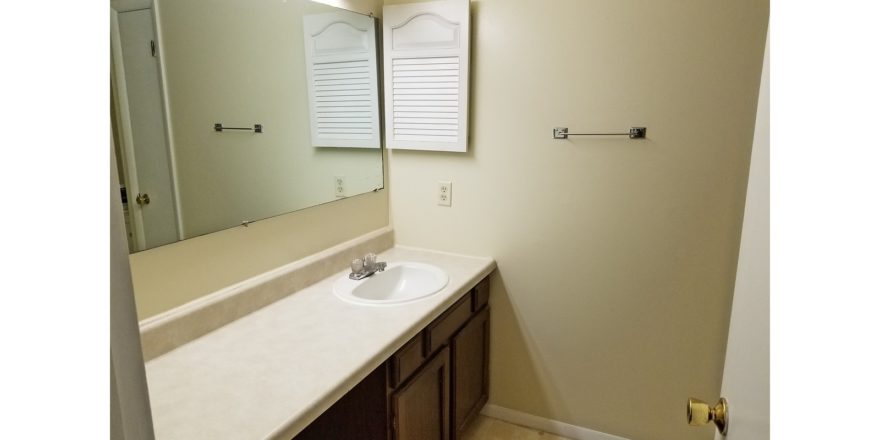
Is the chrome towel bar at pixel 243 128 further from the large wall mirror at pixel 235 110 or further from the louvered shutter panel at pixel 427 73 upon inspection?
the louvered shutter panel at pixel 427 73

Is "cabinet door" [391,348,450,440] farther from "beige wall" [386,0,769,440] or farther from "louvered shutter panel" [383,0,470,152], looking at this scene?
"louvered shutter panel" [383,0,470,152]

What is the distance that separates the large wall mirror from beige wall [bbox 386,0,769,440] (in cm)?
46

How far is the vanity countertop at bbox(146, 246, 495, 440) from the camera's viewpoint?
41.2 inches

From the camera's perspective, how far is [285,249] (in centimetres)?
179

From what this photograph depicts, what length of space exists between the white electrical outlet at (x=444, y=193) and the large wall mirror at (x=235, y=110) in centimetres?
34

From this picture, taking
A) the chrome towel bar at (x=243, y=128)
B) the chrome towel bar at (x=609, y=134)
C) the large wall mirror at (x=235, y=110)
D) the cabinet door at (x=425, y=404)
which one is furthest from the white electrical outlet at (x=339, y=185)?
the chrome towel bar at (x=609, y=134)

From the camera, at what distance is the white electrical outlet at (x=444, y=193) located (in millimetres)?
2238

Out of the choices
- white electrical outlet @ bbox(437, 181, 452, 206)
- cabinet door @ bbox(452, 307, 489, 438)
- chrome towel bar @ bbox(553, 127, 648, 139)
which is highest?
chrome towel bar @ bbox(553, 127, 648, 139)

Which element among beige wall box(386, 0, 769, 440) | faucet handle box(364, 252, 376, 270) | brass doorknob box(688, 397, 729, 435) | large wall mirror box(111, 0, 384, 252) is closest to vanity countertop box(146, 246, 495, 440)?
faucet handle box(364, 252, 376, 270)

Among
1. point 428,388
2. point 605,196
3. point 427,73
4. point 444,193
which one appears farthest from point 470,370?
point 427,73

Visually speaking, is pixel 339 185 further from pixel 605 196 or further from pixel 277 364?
pixel 605 196

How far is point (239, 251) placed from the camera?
5.28ft

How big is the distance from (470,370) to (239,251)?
1.08 m

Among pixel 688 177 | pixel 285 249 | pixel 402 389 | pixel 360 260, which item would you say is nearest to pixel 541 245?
pixel 688 177
